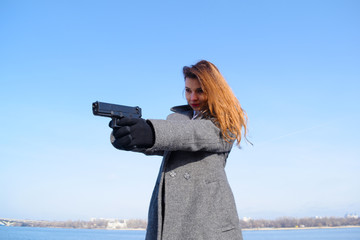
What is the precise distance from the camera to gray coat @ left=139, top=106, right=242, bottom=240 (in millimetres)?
2176

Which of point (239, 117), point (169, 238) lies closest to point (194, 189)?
point (169, 238)

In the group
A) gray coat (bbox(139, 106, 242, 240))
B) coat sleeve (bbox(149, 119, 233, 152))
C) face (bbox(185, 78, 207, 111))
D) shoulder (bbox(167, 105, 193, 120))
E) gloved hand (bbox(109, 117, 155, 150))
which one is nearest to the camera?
gloved hand (bbox(109, 117, 155, 150))

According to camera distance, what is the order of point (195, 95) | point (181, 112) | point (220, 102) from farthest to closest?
point (181, 112), point (195, 95), point (220, 102)

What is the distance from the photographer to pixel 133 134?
1892 mm

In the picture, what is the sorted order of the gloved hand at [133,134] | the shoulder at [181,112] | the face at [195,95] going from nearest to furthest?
the gloved hand at [133,134] → the face at [195,95] → the shoulder at [181,112]

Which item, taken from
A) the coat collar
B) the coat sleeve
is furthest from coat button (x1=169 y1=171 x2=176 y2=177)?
the coat collar

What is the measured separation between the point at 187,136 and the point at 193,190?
45 centimetres

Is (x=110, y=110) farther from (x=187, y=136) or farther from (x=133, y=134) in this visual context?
(x=187, y=136)

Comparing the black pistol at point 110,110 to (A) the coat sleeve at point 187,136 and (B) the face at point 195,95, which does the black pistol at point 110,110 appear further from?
(B) the face at point 195,95

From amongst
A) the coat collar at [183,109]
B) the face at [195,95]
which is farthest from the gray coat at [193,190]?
the coat collar at [183,109]

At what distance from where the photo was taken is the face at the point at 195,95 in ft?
8.93

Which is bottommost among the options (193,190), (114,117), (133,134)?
(193,190)

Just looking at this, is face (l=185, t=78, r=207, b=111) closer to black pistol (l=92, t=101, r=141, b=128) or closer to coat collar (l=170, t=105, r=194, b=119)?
coat collar (l=170, t=105, r=194, b=119)

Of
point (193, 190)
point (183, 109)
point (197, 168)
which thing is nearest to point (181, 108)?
point (183, 109)
